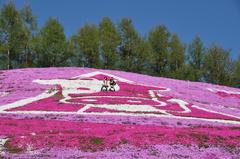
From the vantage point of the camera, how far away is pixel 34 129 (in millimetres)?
25094

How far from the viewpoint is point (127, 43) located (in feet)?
301

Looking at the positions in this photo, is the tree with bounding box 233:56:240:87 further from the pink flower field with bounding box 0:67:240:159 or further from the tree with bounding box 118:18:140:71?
the pink flower field with bounding box 0:67:240:159

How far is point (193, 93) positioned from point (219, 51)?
49.1m

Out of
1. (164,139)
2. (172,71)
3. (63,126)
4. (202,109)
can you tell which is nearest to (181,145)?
(164,139)

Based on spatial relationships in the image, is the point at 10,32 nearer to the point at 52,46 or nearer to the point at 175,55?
the point at 52,46

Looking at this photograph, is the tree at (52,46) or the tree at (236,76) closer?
the tree at (52,46)

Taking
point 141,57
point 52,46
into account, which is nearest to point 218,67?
point 141,57

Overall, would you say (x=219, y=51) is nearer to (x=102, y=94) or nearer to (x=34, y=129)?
(x=102, y=94)

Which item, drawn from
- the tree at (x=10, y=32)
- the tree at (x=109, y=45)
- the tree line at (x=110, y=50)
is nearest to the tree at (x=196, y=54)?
the tree line at (x=110, y=50)

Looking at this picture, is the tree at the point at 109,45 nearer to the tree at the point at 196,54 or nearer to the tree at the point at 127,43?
the tree at the point at 127,43

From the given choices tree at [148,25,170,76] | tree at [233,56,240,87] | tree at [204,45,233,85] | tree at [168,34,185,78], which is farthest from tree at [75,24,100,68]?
tree at [233,56,240,87]

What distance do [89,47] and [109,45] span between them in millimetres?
3738

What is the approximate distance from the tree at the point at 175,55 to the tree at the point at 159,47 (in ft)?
3.29

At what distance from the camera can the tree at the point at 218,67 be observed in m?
95.6
